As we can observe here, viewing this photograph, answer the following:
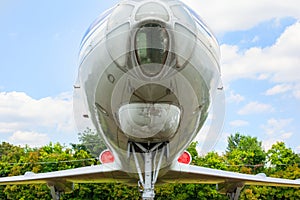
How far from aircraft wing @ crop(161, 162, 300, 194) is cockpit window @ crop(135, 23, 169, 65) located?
6092 millimetres

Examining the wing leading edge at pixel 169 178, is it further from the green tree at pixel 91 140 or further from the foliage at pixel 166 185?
the foliage at pixel 166 185

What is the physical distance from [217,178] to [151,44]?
9201mm

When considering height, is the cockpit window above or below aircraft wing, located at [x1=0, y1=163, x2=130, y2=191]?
above

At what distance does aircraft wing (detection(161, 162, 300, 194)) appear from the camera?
10.5 meters

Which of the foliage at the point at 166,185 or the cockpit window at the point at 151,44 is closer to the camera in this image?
the cockpit window at the point at 151,44

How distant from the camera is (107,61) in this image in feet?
14.2

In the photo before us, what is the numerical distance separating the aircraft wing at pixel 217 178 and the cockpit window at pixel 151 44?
609cm

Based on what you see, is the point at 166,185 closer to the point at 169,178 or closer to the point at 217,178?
the point at 217,178

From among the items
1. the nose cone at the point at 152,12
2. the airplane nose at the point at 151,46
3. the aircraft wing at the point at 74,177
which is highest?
the nose cone at the point at 152,12

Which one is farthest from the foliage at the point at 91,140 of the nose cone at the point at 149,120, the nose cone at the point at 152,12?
the nose cone at the point at 152,12

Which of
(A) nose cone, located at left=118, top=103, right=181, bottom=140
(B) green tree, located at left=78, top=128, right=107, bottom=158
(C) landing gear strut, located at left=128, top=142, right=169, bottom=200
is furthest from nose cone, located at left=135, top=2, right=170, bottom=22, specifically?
(C) landing gear strut, located at left=128, top=142, right=169, bottom=200

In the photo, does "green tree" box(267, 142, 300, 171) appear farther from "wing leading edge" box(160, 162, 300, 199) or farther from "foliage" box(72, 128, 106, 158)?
"foliage" box(72, 128, 106, 158)

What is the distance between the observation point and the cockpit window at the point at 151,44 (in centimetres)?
382

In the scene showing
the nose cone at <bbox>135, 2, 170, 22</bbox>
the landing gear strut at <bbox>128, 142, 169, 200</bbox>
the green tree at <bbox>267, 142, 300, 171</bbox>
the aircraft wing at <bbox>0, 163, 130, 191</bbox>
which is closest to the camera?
the nose cone at <bbox>135, 2, 170, 22</bbox>
